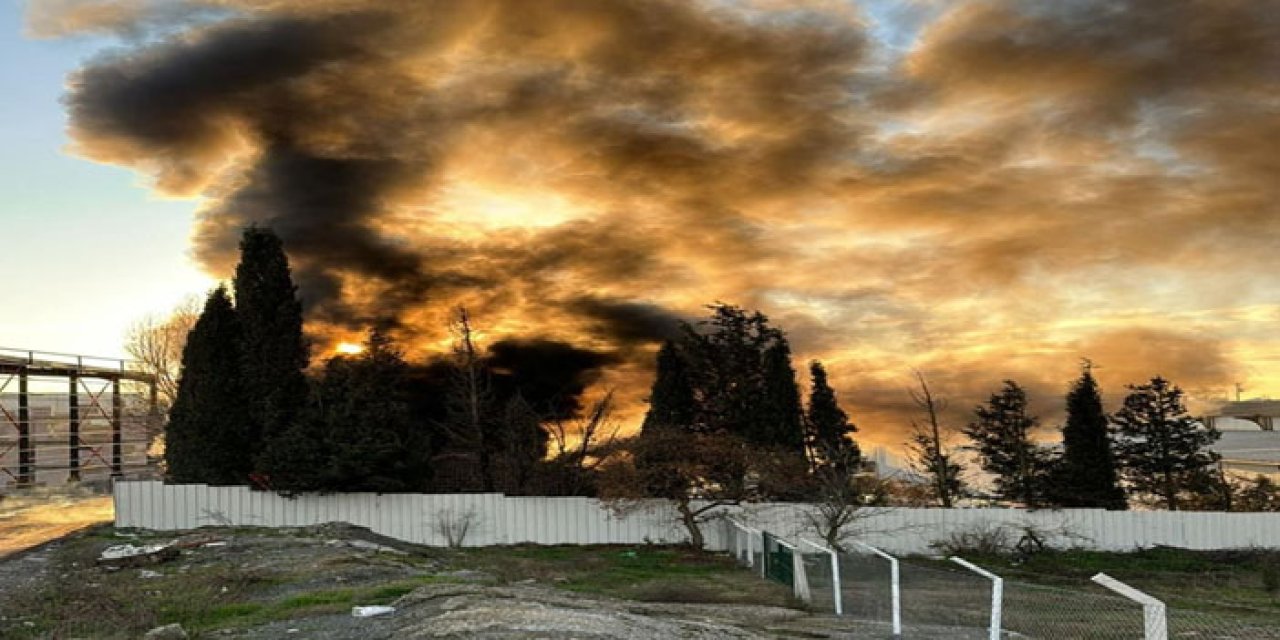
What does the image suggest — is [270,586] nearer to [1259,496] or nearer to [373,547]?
[373,547]

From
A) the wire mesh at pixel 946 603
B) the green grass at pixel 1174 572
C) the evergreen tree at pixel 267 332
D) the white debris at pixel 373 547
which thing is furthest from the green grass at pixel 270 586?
the green grass at pixel 1174 572

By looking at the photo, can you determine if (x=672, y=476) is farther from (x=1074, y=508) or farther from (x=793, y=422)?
(x=1074, y=508)

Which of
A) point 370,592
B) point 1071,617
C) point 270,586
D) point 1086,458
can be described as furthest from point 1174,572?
point 270,586

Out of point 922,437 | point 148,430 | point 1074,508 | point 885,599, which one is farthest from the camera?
point 148,430

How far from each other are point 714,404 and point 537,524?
532 inches

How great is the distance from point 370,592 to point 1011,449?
33.8 m

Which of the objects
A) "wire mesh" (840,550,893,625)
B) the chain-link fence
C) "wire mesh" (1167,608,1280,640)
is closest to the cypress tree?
"wire mesh" (840,550,893,625)

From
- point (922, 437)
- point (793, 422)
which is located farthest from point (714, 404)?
point (922, 437)

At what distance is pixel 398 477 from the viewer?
3762cm

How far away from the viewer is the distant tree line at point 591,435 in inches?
1430

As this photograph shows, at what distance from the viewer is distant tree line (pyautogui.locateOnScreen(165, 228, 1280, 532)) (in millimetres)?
36312

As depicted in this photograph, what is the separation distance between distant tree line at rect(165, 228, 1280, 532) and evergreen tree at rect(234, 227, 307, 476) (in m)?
0.05

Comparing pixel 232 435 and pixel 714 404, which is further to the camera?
pixel 714 404

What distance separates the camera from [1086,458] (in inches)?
1715
